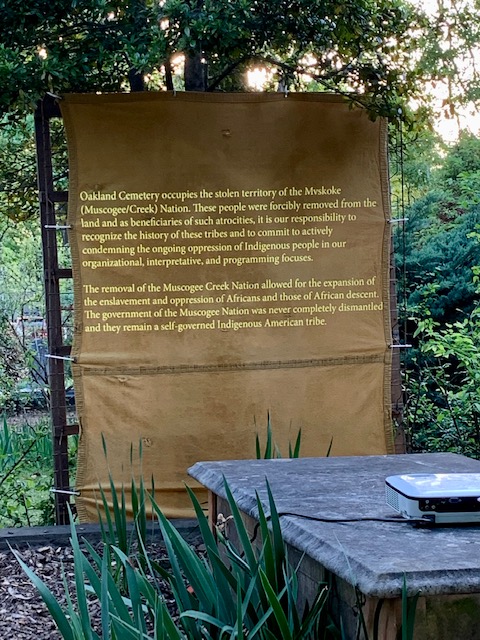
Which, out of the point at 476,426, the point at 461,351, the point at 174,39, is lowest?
the point at 476,426

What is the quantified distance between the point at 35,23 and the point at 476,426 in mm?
3794

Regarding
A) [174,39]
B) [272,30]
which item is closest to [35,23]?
[174,39]

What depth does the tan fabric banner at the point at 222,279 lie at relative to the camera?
5145 mm

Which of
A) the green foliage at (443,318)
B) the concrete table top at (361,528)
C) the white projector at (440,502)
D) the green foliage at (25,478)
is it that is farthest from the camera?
the green foliage at (443,318)

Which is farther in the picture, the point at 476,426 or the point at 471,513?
the point at 476,426

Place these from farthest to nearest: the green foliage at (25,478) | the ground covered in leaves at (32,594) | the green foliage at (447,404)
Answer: the green foliage at (447,404) < the green foliage at (25,478) < the ground covered in leaves at (32,594)

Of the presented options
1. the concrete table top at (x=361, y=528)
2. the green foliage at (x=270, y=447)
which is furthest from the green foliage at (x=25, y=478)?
the concrete table top at (x=361, y=528)

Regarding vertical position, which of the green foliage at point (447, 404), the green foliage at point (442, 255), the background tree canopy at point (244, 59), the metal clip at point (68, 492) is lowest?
the metal clip at point (68, 492)

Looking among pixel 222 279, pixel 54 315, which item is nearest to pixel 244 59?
pixel 222 279

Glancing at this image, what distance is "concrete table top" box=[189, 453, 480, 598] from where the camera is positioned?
1.98m

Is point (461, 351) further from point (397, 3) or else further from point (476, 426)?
point (397, 3)

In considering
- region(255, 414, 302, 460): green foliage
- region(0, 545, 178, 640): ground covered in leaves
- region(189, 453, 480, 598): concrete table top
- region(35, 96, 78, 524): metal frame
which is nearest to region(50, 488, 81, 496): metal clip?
region(35, 96, 78, 524): metal frame

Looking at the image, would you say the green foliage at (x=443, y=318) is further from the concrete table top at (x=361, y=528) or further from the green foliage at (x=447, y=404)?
the concrete table top at (x=361, y=528)

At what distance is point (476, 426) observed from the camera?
6.13 meters
